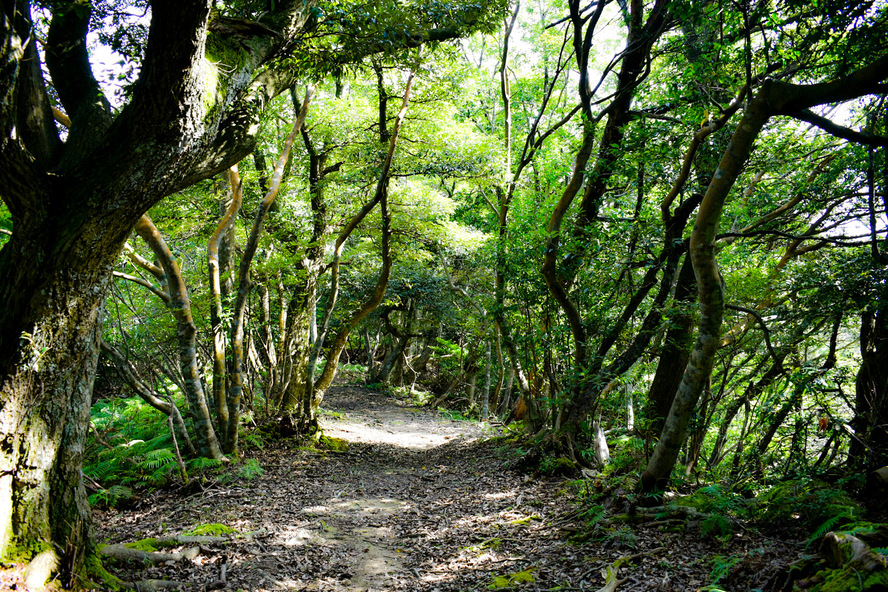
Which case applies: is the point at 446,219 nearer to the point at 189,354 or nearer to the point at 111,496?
the point at 189,354

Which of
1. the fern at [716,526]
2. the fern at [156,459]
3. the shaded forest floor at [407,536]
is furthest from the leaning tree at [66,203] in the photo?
the fern at [716,526]

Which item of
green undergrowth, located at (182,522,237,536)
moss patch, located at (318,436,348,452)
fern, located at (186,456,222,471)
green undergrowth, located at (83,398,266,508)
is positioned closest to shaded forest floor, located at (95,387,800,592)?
green undergrowth, located at (182,522,237,536)

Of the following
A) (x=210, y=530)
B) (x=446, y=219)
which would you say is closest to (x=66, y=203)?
(x=210, y=530)

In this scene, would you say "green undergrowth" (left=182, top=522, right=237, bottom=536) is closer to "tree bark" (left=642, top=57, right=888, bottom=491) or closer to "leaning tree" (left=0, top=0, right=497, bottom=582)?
"leaning tree" (left=0, top=0, right=497, bottom=582)

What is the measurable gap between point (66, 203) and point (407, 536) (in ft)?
15.4

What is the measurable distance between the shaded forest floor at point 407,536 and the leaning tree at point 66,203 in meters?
1.21

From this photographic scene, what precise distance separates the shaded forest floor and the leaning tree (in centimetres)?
121

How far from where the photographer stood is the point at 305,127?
955 cm

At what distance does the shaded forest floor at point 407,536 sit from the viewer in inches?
147

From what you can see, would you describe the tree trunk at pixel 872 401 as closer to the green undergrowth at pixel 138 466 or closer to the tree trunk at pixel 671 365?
the tree trunk at pixel 671 365

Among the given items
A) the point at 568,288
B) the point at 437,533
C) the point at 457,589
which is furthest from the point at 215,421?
the point at 568,288

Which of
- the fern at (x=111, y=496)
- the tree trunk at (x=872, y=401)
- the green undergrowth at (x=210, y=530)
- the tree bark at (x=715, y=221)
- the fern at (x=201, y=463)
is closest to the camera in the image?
the tree bark at (x=715, y=221)

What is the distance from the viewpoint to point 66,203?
126 inches

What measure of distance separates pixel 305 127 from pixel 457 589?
8.42m
